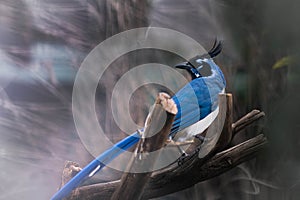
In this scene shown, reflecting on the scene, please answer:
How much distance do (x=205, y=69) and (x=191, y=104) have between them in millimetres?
144

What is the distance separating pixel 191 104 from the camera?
112 cm

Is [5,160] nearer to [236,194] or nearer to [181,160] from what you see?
[181,160]

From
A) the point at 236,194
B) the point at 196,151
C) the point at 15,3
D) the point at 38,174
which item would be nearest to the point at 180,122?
the point at 196,151

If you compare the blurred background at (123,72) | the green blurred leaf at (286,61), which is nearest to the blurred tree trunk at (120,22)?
the blurred background at (123,72)

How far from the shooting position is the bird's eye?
120 cm

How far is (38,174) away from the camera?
1371 mm

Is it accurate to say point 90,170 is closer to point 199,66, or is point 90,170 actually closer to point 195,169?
point 195,169

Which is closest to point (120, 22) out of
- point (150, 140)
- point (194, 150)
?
point (194, 150)

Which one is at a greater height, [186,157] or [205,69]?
[205,69]

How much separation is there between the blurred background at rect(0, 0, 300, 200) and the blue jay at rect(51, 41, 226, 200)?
183 millimetres

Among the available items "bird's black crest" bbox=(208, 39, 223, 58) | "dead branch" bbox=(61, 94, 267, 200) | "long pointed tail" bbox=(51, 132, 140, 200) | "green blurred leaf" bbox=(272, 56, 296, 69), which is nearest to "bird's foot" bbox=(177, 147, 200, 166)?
"dead branch" bbox=(61, 94, 267, 200)

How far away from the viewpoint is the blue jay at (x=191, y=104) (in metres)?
1.03

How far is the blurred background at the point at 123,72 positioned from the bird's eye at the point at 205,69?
18cm

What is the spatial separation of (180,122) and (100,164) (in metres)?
0.24
